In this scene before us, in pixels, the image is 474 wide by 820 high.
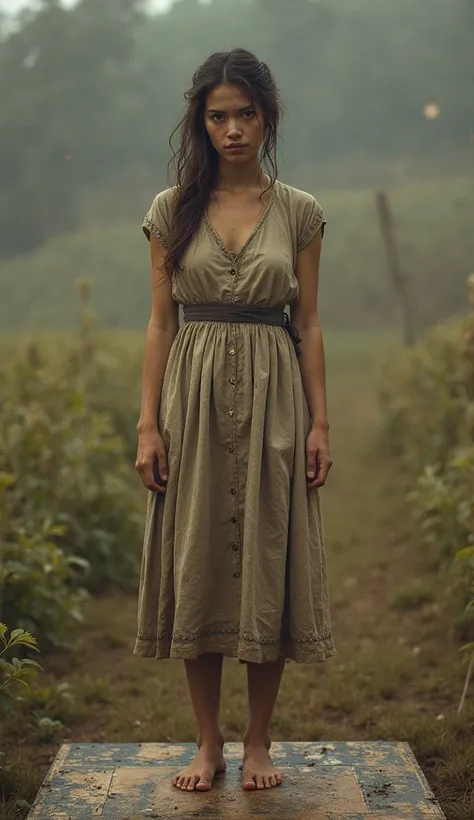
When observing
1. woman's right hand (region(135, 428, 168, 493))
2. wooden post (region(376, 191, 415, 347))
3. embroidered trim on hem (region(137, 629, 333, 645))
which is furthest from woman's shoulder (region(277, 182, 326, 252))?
wooden post (region(376, 191, 415, 347))

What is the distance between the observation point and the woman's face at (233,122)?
8.34ft

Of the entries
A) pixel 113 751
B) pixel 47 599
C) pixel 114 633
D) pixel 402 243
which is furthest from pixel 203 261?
pixel 402 243

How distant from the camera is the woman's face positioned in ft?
8.34

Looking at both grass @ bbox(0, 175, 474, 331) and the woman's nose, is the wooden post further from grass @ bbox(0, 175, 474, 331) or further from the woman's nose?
the woman's nose

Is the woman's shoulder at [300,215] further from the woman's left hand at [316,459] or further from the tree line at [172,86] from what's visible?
the tree line at [172,86]

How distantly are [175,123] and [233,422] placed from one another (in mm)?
4487

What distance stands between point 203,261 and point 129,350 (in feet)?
20.5

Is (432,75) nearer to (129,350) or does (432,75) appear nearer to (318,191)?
(318,191)

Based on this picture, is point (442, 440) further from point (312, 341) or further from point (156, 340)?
point (156, 340)

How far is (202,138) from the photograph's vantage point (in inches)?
104

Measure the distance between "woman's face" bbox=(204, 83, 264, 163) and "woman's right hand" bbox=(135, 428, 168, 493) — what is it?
2.41ft

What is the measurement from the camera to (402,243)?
11.1m

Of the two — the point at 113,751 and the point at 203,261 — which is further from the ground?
the point at 203,261

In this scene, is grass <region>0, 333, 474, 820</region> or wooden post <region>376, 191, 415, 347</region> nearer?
grass <region>0, 333, 474, 820</region>
